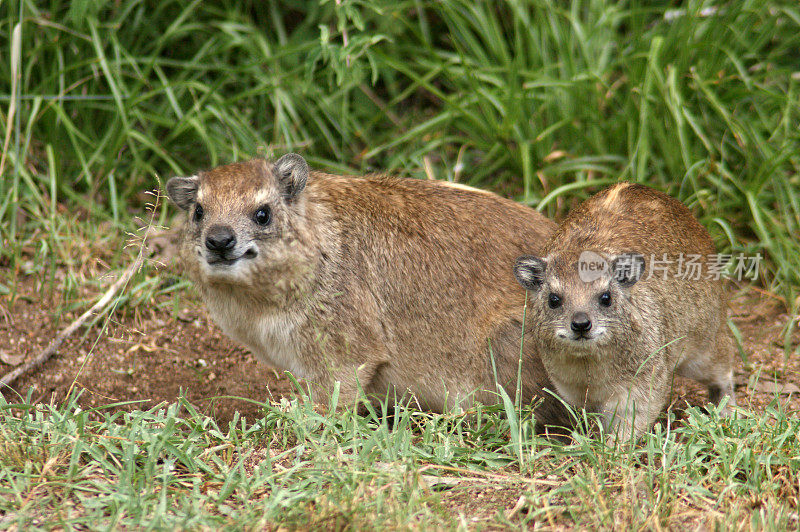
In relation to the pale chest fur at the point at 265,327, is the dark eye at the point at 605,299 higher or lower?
higher

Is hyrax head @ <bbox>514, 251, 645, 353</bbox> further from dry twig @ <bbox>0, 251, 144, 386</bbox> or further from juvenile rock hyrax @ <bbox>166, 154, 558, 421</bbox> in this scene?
dry twig @ <bbox>0, 251, 144, 386</bbox>

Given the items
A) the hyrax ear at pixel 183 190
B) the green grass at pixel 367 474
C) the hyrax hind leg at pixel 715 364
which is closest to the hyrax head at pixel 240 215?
the hyrax ear at pixel 183 190

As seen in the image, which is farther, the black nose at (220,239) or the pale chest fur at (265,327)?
the pale chest fur at (265,327)

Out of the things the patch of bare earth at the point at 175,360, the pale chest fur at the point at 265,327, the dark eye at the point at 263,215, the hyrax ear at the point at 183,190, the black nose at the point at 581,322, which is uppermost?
the hyrax ear at the point at 183,190

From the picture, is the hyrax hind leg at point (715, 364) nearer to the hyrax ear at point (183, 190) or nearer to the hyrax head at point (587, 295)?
the hyrax head at point (587, 295)

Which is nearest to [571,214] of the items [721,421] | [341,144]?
[721,421]

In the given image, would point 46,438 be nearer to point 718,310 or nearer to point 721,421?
point 721,421

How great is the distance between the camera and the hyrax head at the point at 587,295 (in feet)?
15.0

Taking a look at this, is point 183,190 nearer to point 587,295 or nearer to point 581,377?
point 587,295

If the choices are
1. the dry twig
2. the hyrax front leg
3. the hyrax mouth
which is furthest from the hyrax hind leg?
the dry twig

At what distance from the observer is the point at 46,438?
4.45 m

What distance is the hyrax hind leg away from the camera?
5.25 metres

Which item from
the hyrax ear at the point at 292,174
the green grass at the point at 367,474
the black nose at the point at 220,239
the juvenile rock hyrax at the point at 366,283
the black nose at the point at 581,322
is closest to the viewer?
the green grass at the point at 367,474

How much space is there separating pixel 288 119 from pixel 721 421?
439 centimetres
